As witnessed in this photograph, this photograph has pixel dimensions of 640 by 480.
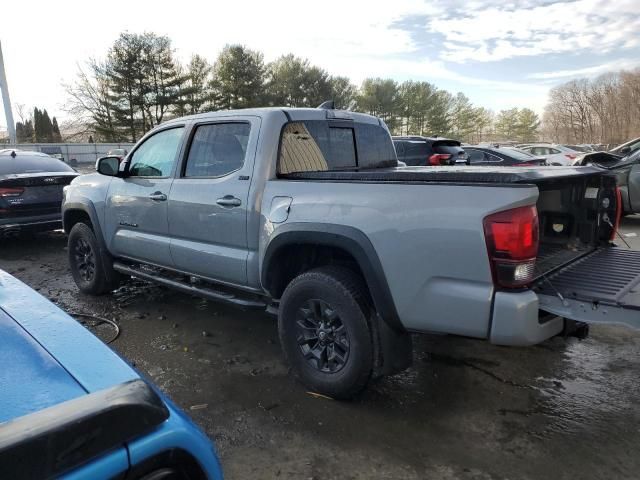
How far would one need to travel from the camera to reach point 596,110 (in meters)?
77.3

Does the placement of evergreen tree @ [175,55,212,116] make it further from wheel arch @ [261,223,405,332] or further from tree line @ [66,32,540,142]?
wheel arch @ [261,223,405,332]

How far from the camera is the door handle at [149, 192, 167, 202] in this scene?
4.26m

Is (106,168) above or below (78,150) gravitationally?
below

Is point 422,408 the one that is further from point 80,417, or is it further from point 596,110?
point 596,110

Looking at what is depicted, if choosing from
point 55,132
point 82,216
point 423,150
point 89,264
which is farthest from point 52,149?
point 89,264

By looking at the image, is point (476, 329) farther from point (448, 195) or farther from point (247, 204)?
point (247, 204)

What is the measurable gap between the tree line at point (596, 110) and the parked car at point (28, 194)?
7292cm

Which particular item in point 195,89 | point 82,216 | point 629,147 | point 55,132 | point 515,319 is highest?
point 195,89

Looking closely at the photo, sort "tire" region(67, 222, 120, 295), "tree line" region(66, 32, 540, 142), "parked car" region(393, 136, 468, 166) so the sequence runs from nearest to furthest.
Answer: "tire" region(67, 222, 120, 295)
"parked car" region(393, 136, 468, 166)
"tree line" region(66, 32, 540, 142)

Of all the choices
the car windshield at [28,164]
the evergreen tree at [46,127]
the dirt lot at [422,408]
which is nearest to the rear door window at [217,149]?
the dirt lot at [422,408]

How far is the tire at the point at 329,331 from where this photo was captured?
2.99 meters

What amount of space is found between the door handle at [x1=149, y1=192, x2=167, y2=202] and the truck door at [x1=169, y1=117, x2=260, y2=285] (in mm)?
111

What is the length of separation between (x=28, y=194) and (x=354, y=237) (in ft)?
22.5

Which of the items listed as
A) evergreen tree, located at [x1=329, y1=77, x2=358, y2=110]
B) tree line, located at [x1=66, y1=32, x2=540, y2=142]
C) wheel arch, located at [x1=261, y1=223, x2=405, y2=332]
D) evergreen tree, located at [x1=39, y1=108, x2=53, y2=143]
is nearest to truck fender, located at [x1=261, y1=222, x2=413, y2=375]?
wheel arch, located at [x1=261, y1=223, x2=405, y2=332]
